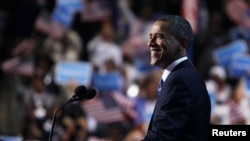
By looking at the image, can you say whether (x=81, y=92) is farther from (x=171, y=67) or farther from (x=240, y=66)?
(x=240, y=66)

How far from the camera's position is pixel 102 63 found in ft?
25.9

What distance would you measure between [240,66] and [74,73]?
1.98 meters

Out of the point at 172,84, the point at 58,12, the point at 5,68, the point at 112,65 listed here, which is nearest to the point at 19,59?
the point at 5,68

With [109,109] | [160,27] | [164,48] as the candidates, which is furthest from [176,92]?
[109,109]

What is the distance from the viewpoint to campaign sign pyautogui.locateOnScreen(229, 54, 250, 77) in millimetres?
7320

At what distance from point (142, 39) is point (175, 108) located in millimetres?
5166

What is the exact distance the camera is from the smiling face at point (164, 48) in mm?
2721

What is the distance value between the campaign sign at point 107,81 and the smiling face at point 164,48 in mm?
4961

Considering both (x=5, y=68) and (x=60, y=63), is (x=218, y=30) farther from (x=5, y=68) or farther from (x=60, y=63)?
(x=5, y=68)

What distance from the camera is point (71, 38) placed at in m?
8.01

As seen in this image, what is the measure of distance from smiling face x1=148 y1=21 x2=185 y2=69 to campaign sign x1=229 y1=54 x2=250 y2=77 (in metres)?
4.69

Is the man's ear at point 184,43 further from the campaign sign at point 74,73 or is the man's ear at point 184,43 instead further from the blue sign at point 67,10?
the blue sign at point 67,10

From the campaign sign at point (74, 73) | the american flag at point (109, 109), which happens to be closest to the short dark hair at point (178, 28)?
the american flag at point (109, 109)

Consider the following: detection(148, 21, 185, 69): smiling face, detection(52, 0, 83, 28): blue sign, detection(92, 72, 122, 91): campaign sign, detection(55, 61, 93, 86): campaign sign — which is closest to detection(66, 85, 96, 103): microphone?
detection(148, 21, 185, 69): smiling face
